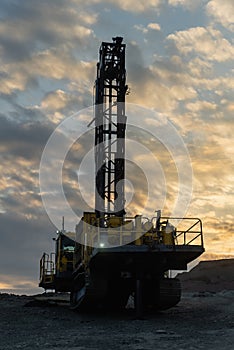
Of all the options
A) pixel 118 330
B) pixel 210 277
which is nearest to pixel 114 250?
pixel 118 330

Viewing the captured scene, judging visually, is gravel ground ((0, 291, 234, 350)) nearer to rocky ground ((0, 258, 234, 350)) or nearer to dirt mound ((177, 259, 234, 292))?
rocky ground ((0, 258, 234, 350))

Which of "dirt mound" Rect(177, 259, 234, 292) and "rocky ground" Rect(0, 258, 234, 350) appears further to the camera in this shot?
"dirt mound" Rect(177, 259, 234, 292)

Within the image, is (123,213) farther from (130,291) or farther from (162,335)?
(162,335)

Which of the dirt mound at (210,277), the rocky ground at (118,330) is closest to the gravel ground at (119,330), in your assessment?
the rocky ground at (118,330)

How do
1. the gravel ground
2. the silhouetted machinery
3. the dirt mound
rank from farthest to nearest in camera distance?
the dirt mound < the silhouetted machinery < the gravel ground

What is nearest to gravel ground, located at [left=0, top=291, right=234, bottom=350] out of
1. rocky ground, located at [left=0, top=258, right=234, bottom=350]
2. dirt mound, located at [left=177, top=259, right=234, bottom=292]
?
rocky ground, located at [left=0, top=258, right=234, bottom=350]

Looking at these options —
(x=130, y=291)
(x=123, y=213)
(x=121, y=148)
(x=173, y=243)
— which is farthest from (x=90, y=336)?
(x=121, y=148)

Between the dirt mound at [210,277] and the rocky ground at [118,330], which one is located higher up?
the dirt mound at [210,277]

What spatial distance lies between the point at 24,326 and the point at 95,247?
12.8 feet

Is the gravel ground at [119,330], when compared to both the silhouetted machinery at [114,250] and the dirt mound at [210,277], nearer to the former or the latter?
the silhouetted machinery at [114,250]

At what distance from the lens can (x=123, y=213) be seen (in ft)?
90.1

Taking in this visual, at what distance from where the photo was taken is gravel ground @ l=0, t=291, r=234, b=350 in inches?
554

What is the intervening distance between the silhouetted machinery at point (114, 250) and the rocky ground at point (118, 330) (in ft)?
3.20

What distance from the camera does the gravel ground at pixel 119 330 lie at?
14070 mm
